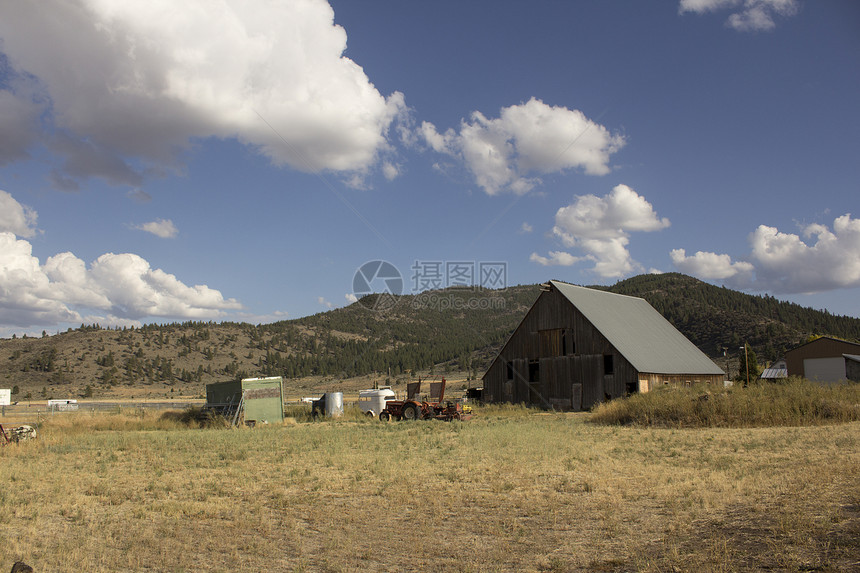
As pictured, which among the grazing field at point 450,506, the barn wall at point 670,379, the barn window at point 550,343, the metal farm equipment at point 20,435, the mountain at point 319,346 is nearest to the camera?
the grazing field at point 450,506

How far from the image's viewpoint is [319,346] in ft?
486

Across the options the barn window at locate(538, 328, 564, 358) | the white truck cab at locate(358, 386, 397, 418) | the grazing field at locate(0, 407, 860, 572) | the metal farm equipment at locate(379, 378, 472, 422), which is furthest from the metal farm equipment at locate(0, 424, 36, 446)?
the barn window at locate(538, 328, 564, 358)

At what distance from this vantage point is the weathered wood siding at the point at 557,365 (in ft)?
132

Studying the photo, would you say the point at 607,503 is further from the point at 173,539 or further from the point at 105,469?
the point at 105,469

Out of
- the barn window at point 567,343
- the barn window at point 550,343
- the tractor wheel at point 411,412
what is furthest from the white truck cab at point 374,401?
the barn window at point 567,343

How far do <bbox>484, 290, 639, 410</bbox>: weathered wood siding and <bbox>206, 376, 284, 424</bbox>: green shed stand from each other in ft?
57.1

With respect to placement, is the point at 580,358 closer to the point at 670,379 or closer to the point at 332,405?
the point at 670,379

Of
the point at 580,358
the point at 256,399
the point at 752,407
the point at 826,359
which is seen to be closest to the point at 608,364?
the point at 580,358

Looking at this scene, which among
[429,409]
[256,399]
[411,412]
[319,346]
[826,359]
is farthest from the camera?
[319,346]

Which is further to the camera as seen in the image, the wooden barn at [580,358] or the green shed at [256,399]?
the wooden barn at [580,358]

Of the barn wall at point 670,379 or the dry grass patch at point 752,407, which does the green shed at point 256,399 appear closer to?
the dry grass patch at point 752,407

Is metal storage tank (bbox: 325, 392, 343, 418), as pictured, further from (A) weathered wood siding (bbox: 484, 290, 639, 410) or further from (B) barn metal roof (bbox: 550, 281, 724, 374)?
(B) barn metal roof (bbox: 550, 281, 724, 374)

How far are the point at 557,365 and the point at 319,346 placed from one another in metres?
112

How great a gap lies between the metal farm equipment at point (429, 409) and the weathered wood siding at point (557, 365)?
9.74 metres
